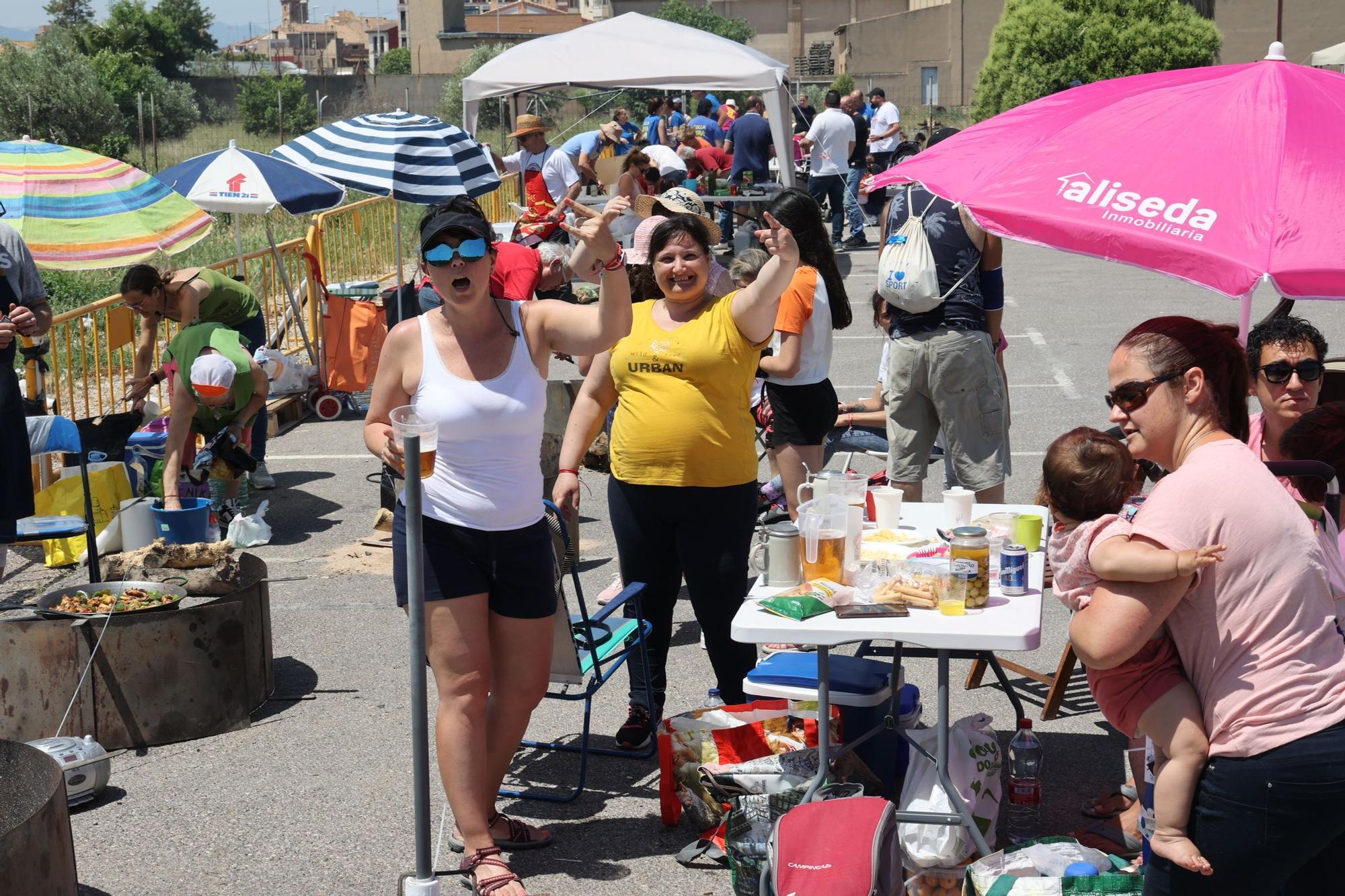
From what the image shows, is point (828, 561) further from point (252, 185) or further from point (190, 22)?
point (190, 22)

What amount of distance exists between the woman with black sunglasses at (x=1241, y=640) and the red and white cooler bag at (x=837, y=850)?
0.96m

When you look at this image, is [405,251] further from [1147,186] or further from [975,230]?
[1147,186]

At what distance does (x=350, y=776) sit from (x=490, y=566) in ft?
4.42

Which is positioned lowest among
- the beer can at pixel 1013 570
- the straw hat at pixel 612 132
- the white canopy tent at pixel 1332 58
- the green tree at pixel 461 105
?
the beer can at pixel 1013 570

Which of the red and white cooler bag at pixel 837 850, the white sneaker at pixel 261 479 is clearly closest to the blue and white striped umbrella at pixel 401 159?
the white sneaker at pixel 261 479

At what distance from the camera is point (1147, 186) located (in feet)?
12.0

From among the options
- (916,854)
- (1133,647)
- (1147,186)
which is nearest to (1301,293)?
(1147,186)

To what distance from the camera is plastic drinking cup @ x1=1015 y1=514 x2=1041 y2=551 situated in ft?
14.5

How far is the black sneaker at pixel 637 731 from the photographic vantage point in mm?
4949

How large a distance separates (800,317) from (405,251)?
13572mm

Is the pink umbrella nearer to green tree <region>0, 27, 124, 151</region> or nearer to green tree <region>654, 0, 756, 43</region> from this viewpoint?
green tree <region>0, 27, 124, 151</region>

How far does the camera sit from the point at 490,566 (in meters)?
3.97

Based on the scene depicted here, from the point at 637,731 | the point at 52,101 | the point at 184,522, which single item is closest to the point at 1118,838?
the point at 637,731

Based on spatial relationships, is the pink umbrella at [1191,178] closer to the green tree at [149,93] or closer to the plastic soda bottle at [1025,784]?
the plastic soda bottle at [1025,784]
